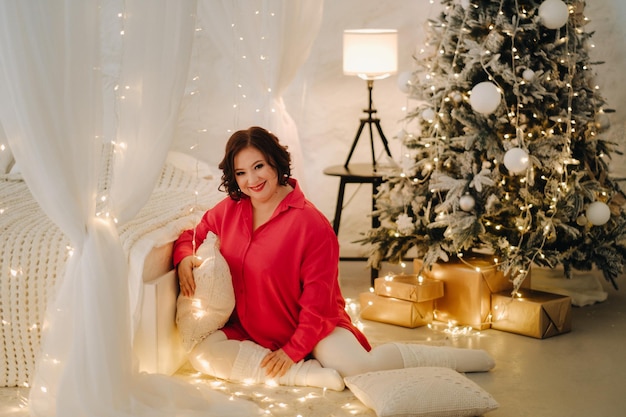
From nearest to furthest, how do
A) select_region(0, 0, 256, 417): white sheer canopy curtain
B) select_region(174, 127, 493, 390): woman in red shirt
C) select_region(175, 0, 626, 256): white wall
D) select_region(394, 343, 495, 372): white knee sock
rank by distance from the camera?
select_region(0, 0, 256, 417): white sheer canopy curtain
select_region(174, 127, 493, 390): woman in red shirt
select_region(394, 343, 495, 372): white knee sock
select_region(175, 0, 626, 256): white wall

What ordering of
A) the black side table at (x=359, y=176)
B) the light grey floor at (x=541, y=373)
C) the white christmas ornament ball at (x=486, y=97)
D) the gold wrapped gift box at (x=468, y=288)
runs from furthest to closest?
the black side table at (x=359, y=176)
the gold wrapped gift box at (x=468, y=288)
the white christmas ornament ball at (x=486, y=97)
the light grey floor at (x=541, y=373)

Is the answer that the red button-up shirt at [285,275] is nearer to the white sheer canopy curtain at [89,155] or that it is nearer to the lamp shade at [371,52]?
the white sheer canopy curtain at [89,155]

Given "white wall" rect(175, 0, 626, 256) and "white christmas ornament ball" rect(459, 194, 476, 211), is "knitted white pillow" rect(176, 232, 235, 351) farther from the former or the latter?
"white wall" rect(175, 0, 626, 256)

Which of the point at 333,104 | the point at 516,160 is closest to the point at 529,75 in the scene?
the point at 516,160

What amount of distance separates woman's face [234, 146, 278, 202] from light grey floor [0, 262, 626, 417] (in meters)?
0.68

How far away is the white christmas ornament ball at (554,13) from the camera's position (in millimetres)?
3447

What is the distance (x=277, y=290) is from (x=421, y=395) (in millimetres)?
631

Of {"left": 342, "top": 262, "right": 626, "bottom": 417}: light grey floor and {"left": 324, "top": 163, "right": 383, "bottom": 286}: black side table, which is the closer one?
{"left": 342, "top": 262, "right": 626, "bottom": 417}: light grey floor

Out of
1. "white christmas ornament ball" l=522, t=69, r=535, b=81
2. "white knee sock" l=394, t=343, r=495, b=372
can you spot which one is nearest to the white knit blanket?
"white knee sock" l=394, t=343, r=495, b=372

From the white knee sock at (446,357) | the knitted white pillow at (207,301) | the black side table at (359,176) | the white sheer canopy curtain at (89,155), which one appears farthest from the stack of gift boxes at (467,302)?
the white sheer canopy curtain at (89,155)

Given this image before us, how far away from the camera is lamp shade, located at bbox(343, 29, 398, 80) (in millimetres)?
4254

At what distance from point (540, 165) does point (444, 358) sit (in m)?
1.00

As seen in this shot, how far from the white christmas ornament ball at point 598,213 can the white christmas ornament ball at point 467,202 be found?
1.71ft

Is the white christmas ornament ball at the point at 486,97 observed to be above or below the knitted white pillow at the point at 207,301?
above
